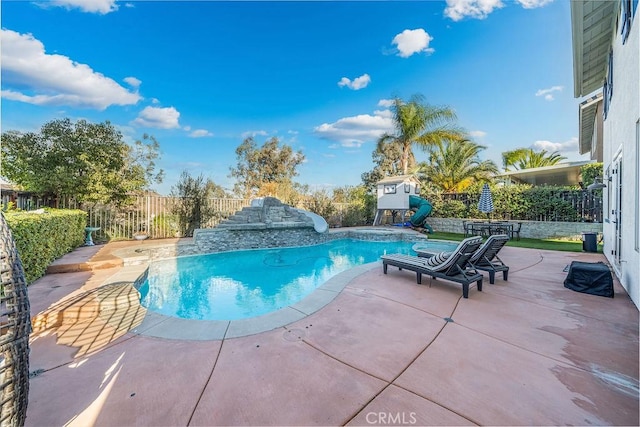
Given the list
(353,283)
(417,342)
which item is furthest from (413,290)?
(417,342)

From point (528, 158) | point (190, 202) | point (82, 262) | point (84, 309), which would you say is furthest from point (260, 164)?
point (528, 158)

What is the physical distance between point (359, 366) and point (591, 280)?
5.10 m

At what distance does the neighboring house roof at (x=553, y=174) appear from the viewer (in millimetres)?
14255

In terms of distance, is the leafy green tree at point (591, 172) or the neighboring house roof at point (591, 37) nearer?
the neighboring house roof at point (591, 37)

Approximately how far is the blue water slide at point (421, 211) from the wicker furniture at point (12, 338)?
1608 centimetres

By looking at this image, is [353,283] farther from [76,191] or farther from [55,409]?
[76,191]

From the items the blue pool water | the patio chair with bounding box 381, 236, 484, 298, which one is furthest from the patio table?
the patio chair with bounding box 381, 236, 484, 298

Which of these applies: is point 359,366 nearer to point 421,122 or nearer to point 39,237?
point 39,237

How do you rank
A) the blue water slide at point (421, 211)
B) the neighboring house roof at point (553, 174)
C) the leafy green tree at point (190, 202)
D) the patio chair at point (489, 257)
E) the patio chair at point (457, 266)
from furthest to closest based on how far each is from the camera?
1. the blue water slide at point (421, 211)
2. the neighboring house roof at point (553, 174)
3. the leafy green tree at point (190, 202)
4. the patio chair at point (489, 257)
5. the patio chair at point (457, 266)

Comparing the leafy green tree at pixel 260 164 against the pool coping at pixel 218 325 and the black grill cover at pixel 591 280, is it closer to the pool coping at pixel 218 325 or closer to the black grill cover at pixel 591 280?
Result: the pool coping at pixel 218 325

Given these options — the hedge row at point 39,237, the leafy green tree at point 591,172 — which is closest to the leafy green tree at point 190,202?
the hedge row at point 39,237

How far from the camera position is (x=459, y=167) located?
58.7ft

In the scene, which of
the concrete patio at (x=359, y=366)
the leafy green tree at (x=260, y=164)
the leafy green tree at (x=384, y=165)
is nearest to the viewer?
the concrete patio at (x=359, y=366)

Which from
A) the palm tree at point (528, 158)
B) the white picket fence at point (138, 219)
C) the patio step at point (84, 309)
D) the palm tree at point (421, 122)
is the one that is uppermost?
the palm tree at point (421, 122)
